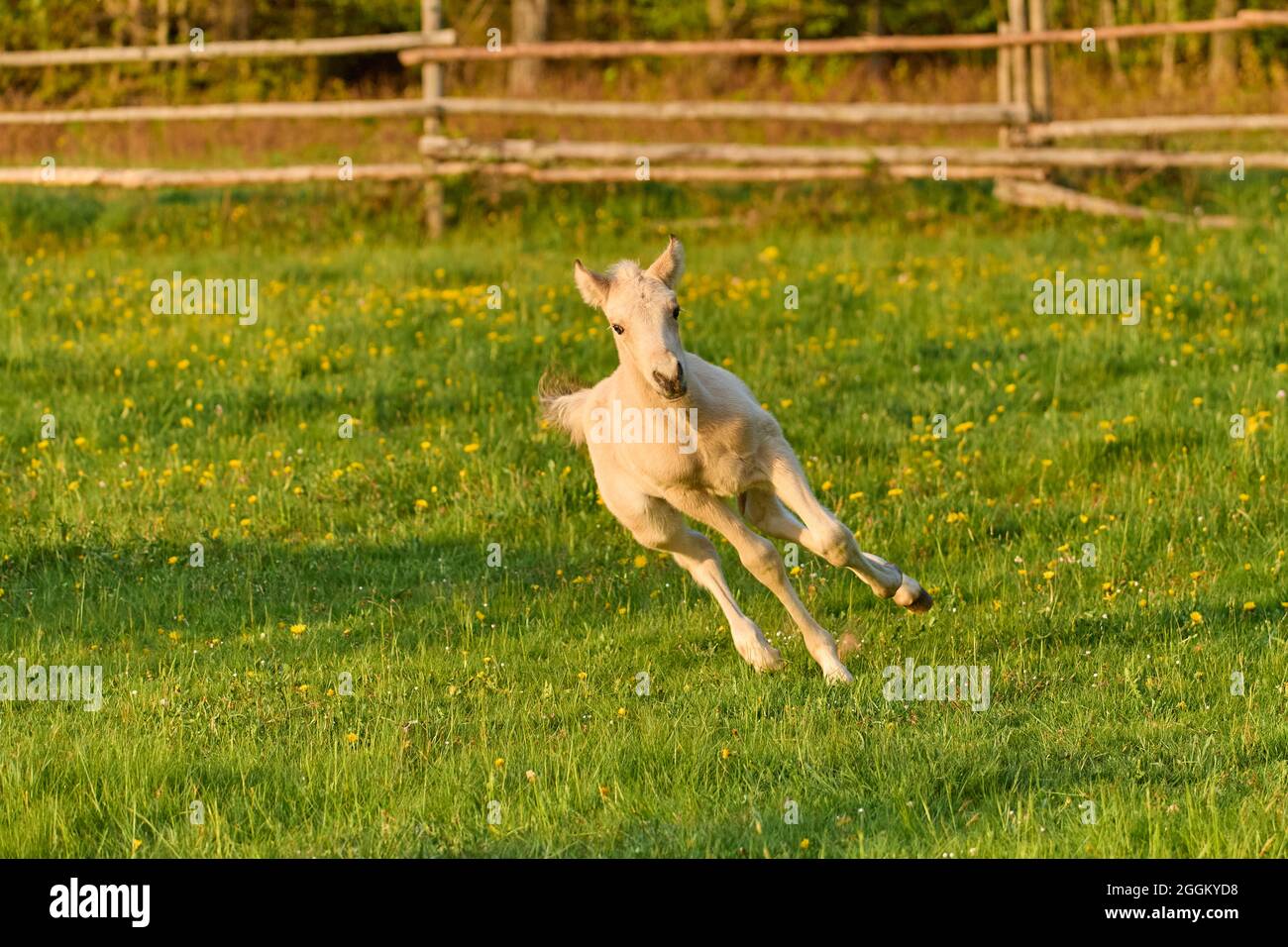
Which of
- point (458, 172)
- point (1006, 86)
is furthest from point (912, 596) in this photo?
point (1006, 86)

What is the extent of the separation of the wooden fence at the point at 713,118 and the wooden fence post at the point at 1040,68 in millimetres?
11

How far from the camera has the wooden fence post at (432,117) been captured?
1536 cm

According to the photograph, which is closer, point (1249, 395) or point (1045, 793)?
point (1045, 793)

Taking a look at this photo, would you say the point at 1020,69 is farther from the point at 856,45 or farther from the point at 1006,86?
the point at 856,45

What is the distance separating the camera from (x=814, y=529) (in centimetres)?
589

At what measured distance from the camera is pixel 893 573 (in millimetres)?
6246

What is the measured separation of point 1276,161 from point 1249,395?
601 cm

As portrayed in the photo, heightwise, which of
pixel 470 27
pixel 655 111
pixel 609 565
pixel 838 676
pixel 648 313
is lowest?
pixel 838 676

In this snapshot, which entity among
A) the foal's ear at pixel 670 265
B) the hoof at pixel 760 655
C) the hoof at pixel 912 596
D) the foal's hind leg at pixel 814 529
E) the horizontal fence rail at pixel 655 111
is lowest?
the hoof at pixel 760 655

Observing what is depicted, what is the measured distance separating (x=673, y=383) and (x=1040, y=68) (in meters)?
11.4

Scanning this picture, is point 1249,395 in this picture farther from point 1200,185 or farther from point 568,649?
point 1200,185

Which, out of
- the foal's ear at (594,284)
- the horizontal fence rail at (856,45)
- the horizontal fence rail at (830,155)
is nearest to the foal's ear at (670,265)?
the foal's ear at (594,284)

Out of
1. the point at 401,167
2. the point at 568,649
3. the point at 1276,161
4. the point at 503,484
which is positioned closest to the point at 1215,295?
the point at 1276,161

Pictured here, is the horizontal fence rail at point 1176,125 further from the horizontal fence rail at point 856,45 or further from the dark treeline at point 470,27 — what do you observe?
the dark treeline at point 470,27
